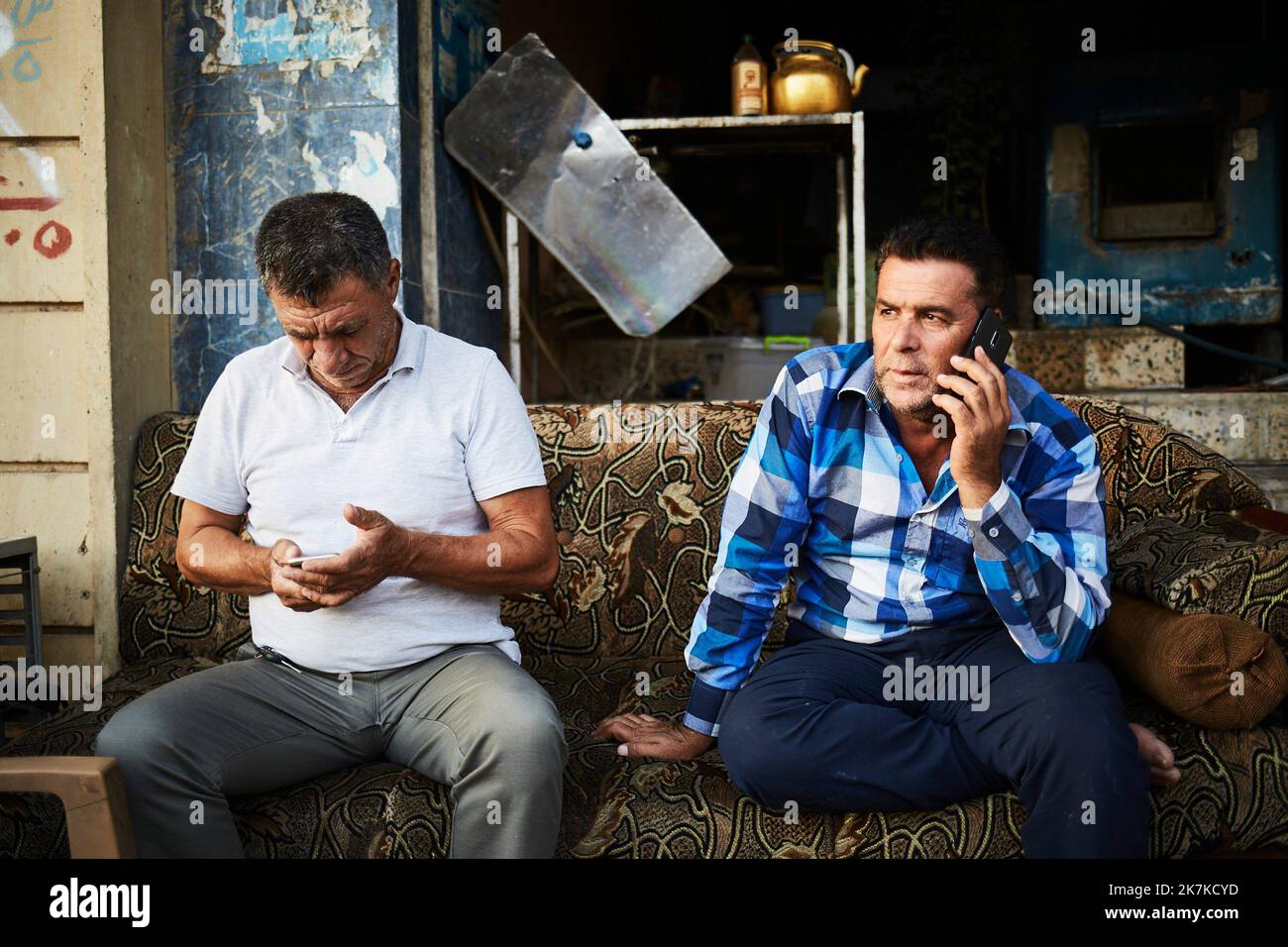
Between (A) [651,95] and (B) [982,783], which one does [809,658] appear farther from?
(A) [651,95]

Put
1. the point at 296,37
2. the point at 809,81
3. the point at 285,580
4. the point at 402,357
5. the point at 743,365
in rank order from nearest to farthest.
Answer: the point at 285,580
the point at 402,357
the point at 296,37
the point at 809,81
the point at 743,365

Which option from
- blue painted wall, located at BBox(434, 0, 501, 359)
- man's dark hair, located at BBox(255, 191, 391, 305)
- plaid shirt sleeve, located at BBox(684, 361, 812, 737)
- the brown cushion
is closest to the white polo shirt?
man's dark hair, located at BBox(255, 191, 391, 305)

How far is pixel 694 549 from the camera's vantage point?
2645mm

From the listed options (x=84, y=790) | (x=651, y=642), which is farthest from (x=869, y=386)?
(x=84, y=790)

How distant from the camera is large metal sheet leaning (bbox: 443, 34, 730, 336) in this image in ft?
A: 12.1

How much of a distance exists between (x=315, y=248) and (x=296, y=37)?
148 cm

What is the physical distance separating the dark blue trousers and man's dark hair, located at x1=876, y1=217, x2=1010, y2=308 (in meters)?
0.64

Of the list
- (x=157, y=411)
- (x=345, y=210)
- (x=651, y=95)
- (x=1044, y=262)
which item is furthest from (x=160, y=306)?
(x=1044, y=262)

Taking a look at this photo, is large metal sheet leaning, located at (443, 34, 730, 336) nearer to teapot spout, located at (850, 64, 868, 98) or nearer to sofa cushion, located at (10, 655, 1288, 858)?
teapot spout, located at (850, 64, 868, 98)

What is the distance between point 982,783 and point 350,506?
3.74ft

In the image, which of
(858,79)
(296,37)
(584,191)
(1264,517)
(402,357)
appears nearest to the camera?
(402,357)

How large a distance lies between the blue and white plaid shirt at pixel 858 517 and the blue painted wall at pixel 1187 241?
12.2 ft

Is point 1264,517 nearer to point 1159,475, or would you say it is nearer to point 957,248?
point 1159,475

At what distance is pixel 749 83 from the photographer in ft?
13.1
